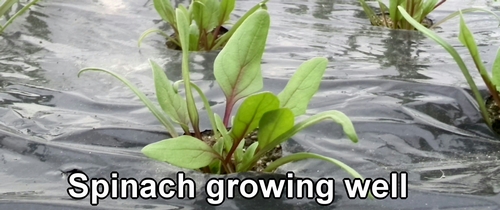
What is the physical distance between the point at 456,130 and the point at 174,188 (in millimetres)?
587

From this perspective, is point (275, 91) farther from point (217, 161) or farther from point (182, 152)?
point (182, 152)

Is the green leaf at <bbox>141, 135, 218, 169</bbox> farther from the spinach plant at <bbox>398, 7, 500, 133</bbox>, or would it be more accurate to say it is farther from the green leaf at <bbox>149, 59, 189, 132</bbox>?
the spinach plant at <bbox>398, 7, 500, 133</bbox>

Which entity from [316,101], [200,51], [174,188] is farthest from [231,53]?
[200,51]

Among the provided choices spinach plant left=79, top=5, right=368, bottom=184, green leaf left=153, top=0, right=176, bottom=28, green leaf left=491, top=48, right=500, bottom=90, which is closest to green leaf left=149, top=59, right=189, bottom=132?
spinach plant left=79, top=5, right=368, bottom=184

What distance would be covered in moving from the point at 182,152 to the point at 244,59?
0.54 feet

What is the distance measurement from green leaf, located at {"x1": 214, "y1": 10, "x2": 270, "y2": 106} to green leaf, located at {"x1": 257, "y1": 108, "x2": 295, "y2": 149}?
0.07 m

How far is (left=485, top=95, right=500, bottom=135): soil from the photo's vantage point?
3.25ft

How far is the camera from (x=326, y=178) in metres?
0.76

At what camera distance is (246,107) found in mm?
725

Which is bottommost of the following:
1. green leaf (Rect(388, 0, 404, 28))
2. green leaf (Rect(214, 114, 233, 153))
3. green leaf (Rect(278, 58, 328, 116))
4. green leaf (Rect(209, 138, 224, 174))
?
green leaf (Rect(209, 138, 224, 174))

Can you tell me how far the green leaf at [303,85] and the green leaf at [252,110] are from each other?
0.14 ft

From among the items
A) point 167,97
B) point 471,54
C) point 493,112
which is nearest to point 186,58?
point 167,97

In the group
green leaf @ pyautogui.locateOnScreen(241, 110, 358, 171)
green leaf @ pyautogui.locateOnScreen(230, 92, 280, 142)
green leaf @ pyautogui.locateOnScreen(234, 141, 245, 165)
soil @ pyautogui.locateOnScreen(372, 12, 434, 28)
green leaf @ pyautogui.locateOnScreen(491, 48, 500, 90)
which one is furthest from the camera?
soil @ pyautogui.locateOnScreen(372, 12, 434, 28)

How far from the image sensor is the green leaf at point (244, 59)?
0.67 m
